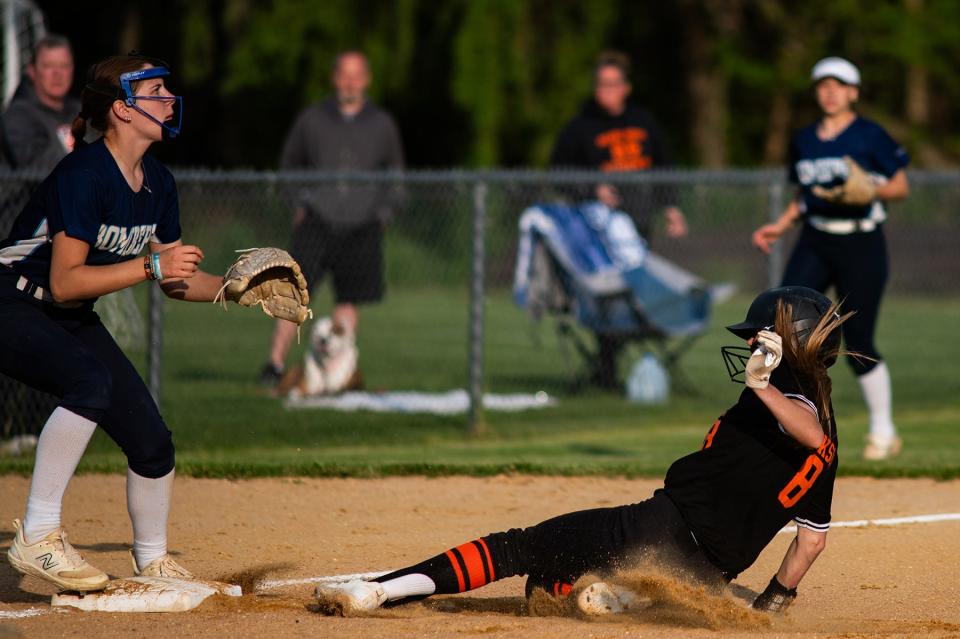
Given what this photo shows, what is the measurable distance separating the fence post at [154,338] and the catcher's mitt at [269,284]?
327 cm

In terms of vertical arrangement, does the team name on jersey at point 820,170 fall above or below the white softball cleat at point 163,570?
above

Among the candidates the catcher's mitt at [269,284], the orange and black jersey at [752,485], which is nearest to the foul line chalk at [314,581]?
the catcher's mitt at [269,284]

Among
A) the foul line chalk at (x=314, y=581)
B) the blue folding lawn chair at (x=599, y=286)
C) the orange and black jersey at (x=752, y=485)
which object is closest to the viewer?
the orange and black jersey at (x=752, y=485)

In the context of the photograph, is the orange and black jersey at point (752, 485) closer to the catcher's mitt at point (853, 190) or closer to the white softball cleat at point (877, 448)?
the catcher's mitt at point (853, 190)

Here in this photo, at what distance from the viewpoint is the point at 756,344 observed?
170 inches

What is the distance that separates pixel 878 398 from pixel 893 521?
165 cm

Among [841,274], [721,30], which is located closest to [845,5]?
[721,30]

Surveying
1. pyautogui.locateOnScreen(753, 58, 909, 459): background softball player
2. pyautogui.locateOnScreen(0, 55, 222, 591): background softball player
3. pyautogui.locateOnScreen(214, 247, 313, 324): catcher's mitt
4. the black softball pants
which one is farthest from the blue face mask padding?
pyautogui.locateOnScreen(753, 58, 909, 459): background softball player

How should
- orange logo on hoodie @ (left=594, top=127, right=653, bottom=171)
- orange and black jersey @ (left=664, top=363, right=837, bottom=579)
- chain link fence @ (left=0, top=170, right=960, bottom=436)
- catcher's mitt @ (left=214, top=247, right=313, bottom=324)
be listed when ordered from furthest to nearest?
orange logo on hoodie @ (left=594, top=127, right=653, bottom=171)
chain link fence @ (left=0, top=170, right=960, bottom=436)
catcher's mitt @ (left=214, top=247, right=313, bottom=324)
orange and black jersey @ (left=664, top=363, right=837, bottom=579)

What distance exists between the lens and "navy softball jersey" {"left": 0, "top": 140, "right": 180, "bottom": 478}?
4.63 metres

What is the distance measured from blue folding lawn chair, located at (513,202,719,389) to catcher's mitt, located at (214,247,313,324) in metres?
5.53

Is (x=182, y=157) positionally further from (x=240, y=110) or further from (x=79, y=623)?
(x=79, y=623)

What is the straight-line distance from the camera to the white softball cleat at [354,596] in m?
4.51

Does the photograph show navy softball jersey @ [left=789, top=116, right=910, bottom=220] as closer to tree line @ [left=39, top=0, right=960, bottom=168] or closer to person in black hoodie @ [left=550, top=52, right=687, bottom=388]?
person in black hoodie @ [left=550, top=52, right=687, bottom=388]
